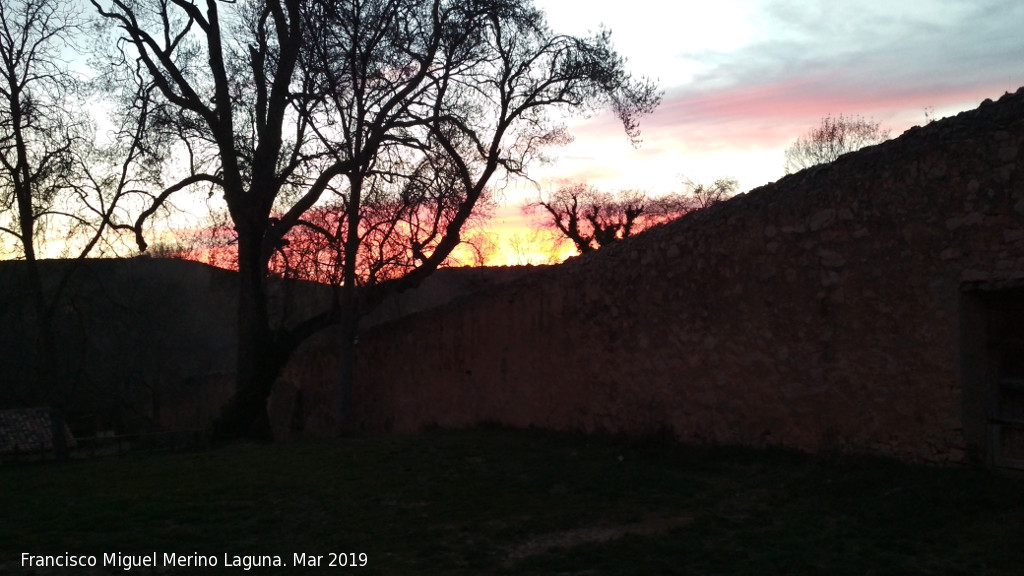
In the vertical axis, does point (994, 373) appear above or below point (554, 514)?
above

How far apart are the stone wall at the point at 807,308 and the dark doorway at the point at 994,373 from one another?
54 millimetres

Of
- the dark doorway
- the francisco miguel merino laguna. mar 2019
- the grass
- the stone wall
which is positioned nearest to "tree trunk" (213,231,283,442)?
the stone wall

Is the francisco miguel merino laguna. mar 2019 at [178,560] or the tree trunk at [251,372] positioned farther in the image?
the tree trunk at [251,372]

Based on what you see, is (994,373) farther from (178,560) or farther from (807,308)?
(178,560)

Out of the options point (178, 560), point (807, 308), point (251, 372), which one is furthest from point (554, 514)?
point (251, 372)

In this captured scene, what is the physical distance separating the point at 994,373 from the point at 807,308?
155 cm

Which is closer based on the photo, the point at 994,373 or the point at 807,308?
the point at 994,373

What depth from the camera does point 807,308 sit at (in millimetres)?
7863

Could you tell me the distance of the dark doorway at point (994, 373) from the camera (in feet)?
21.8

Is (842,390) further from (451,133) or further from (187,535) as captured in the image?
(451,133)

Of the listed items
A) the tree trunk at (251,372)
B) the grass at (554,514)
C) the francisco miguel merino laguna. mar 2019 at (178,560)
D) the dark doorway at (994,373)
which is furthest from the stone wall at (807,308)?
the tree trunk at (251,372)

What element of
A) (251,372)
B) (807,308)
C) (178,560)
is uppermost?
(807,308)

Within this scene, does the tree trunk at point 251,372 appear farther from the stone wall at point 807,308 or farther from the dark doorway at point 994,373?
the dark doorway at point 994,373

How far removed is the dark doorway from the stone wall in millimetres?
54
